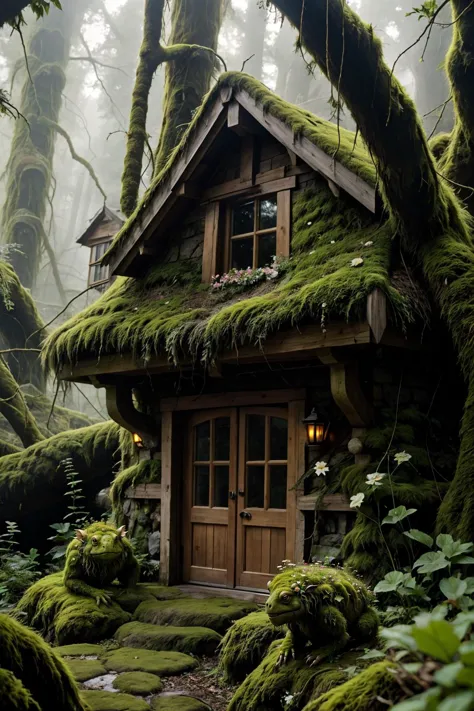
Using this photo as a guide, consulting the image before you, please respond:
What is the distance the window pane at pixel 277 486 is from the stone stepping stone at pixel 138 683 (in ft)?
7.84

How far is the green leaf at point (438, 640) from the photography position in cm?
164

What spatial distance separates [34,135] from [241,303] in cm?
1357

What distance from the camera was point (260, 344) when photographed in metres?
6.20

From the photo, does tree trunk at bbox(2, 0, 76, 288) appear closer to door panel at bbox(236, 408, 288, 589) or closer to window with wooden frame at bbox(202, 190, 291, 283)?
window with wooden frame at bbox(202, 190, 291, 283)

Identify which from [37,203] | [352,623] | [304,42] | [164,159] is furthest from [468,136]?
[37,203]

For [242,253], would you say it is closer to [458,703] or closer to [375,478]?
[375,478]

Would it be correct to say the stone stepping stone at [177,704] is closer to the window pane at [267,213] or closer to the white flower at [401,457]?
the white flower at [401,457]

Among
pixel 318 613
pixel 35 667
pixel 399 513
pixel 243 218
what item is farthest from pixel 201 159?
pixel 35 667

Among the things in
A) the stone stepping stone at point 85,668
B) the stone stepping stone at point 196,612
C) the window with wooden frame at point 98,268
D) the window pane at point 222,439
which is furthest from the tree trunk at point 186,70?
the stone stepping stone at point 85,668

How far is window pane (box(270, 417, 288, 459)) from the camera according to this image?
23.9 feet

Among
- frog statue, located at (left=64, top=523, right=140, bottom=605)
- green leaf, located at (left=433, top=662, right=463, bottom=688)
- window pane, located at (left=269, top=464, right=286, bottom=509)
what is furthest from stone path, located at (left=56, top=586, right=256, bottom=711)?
green leaf, located at (left=433, top=662, right=463, bottom=688)

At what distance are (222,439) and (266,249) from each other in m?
2.18

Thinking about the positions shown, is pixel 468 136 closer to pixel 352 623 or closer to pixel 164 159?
pixel 164 159

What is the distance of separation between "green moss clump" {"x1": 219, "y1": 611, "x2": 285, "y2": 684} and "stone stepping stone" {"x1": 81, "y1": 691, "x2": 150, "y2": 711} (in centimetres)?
79
